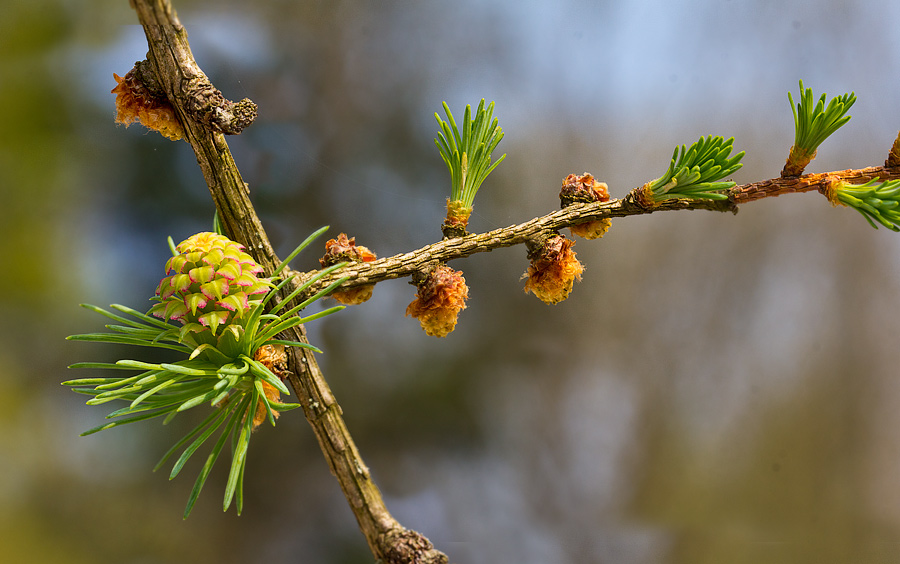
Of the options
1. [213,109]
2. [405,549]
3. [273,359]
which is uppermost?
[213,109]

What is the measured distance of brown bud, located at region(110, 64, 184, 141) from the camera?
316mm

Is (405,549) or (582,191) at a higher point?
(582,191)

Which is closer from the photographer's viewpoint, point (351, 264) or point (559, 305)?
point (351, 264)

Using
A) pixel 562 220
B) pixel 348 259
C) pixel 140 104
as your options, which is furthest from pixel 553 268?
pixel 140 104

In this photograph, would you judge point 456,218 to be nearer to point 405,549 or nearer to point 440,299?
point 440,299

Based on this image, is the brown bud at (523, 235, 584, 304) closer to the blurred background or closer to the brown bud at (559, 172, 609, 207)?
the brown bud at (559, 172, 609, 207)

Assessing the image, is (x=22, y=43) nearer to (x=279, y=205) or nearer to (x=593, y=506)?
(x=279, y=205)

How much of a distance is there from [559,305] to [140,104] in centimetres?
41

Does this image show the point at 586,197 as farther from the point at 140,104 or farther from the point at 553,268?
the point at 140,104

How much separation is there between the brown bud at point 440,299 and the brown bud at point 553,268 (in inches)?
2.0

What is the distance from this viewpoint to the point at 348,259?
14.1 inches

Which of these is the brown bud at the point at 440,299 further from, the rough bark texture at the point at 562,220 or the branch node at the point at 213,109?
the branch node at the point at 213,109

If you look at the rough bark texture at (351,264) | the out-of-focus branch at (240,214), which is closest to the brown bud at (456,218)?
the rough bark texture at (351,264)

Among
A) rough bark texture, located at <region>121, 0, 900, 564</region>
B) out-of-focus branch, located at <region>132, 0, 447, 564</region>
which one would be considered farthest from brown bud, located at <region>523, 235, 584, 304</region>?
Result: out-of-focus branch, located at <region>132, 0, 447, 564</region>
